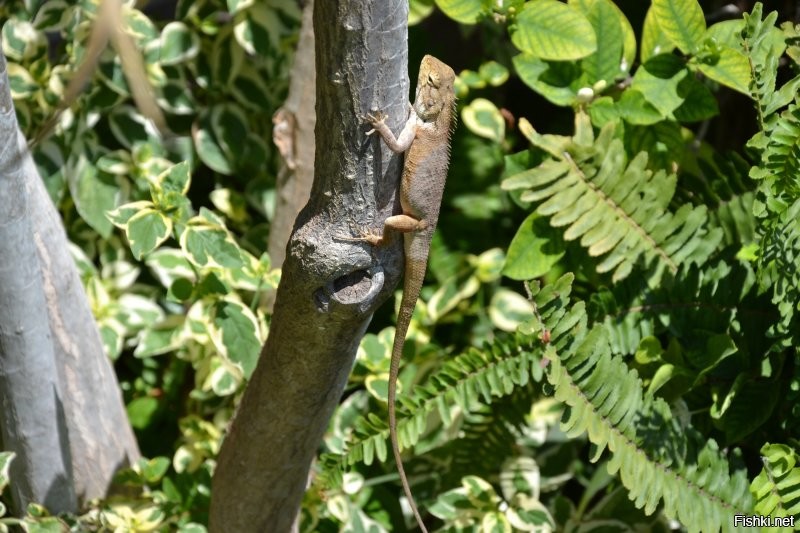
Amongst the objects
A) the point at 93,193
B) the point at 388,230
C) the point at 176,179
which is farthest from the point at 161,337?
the point at 388,230

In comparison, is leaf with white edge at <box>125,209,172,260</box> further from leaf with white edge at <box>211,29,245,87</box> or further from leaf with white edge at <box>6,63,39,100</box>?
leaf with white edge at <box>211,29,245,87</box>

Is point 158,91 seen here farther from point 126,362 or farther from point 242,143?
point 126,362

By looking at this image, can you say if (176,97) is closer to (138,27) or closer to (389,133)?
(138,27)

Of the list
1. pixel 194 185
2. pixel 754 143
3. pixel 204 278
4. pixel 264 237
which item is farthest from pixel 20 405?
pixel 754 143

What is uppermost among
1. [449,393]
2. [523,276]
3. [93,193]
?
[93,193]

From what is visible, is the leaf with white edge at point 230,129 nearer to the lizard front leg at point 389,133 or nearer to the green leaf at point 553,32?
the green leaf at point 553,32

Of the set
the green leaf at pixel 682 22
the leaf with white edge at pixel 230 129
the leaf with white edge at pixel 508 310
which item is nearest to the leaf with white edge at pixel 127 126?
the leaf with white edge at pixel 230 129

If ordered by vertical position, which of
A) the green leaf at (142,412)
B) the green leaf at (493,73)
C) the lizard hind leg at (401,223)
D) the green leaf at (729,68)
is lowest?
the green leaf at (142,412)
